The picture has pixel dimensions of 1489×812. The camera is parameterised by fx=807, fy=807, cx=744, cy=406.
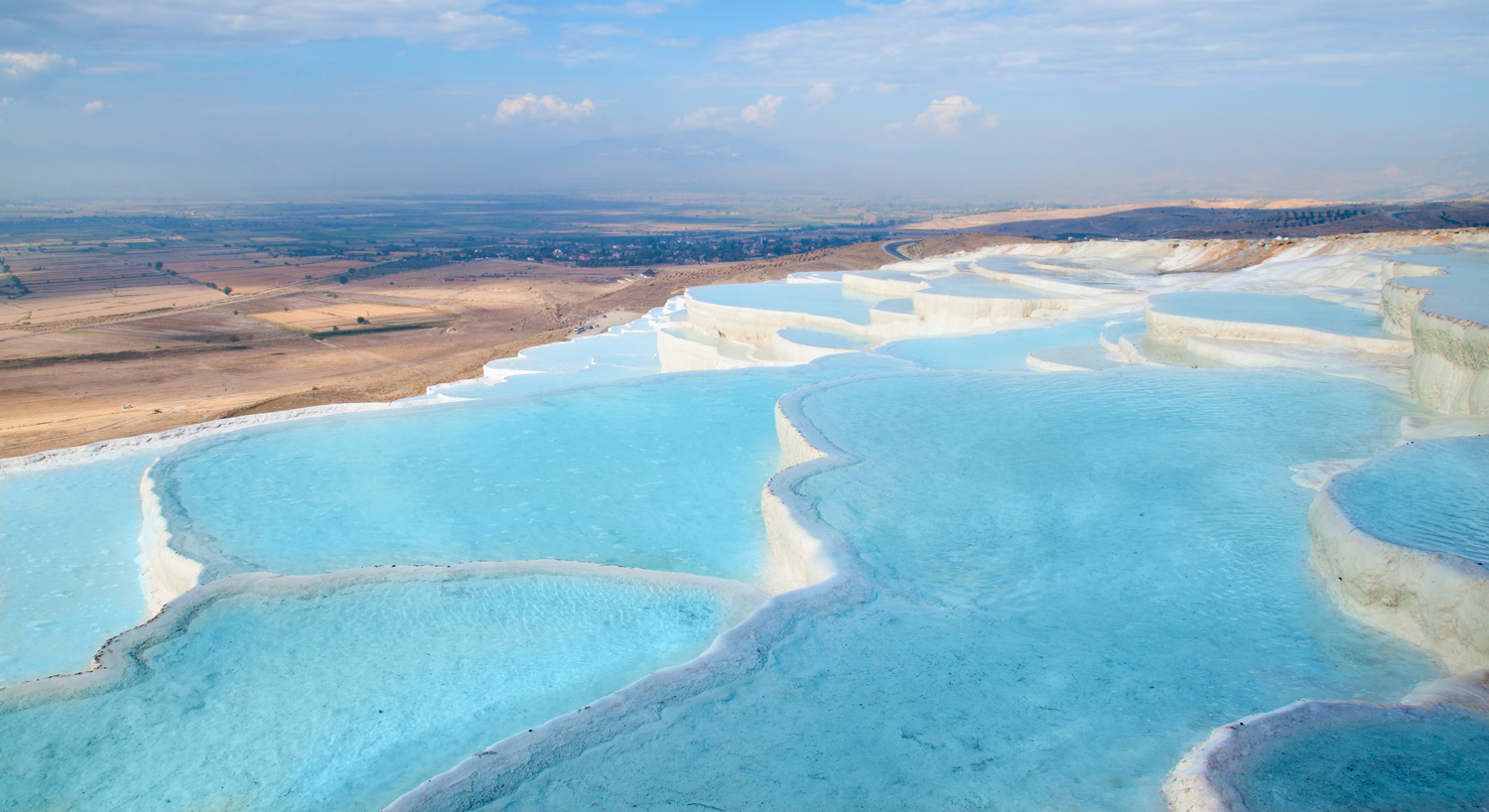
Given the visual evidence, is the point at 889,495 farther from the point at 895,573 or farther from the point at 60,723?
the point at 60,723

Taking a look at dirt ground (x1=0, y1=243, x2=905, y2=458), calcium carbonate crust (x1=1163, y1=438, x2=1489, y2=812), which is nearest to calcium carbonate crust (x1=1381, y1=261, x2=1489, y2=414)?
calcium carbonate crust (x1=1163, y1=438, x2=1489, y2=812)

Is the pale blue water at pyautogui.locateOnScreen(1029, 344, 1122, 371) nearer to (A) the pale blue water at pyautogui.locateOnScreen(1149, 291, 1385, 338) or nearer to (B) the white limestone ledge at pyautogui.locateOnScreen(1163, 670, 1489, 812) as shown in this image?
(A) the pale blue water at pyautogui.locateOnScreen(1149, 291, 1385, 338)

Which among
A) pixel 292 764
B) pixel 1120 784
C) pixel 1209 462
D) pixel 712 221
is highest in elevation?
pixel 712 221

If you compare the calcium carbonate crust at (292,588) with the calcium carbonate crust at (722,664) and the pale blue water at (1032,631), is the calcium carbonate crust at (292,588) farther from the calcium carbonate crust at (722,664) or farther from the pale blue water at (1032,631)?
the pale blue water at (1032,631)

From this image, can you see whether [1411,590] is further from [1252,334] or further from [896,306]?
[896,306]

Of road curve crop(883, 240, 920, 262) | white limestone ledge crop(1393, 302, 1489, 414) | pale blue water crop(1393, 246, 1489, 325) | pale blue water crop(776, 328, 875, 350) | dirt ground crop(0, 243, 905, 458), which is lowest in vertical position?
dirt ground crop(0, 243, 905, 458)

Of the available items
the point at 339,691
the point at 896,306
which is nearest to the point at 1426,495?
the point at 339,691

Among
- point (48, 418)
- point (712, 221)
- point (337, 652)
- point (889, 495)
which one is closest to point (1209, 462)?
point (889, 495)
